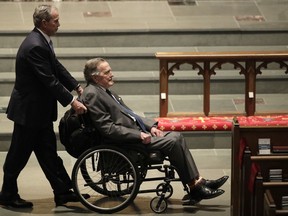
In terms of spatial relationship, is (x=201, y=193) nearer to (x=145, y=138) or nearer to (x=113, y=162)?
(x=145, y=138)

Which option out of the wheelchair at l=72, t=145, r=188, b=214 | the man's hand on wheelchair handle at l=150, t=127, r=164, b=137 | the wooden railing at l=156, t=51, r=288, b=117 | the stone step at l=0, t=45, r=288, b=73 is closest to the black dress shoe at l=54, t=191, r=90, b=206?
the wheelchair at l=72, t=145, r=188, b=214

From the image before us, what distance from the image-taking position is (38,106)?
678 cm

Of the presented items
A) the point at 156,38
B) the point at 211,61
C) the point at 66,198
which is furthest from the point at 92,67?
the point at 156,38

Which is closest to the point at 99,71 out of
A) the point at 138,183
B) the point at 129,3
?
the point at 138,183

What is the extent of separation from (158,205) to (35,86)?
4.33ft

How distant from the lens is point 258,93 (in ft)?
31.8

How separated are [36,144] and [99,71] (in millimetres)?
770

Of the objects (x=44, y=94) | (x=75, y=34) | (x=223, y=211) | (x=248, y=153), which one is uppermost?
(x=75, y=34)

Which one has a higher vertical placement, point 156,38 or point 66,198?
point 156,38

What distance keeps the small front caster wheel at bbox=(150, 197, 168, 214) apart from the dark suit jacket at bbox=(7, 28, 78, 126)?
1025 mm

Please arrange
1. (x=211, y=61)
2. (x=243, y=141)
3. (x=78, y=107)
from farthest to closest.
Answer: (x=211, y=61)
(x=78, y=107)
(x=243, y=141)

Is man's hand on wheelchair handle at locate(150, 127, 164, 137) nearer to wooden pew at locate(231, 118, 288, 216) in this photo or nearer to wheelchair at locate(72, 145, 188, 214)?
wheelchair at locate(72, 145, 188, 214)

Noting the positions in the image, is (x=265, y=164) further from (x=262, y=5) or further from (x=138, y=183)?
(x=262, y=5)

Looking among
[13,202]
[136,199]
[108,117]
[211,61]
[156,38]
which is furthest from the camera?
[156,38]
